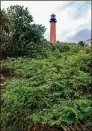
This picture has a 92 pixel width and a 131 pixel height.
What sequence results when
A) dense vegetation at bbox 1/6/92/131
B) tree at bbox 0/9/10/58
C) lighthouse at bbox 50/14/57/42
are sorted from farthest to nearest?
1. lighthouse at bbox 50/14/57/42
2. tree at bbox 0/9/10/58
3. dense vegetation at bbox 1/6/92/131

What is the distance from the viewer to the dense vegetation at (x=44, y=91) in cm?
720

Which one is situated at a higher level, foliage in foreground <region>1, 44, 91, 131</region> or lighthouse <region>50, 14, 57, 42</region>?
lighthouse <region>50, 14, 57, 42</region>

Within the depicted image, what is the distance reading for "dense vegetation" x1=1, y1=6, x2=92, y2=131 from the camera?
720 centimetres

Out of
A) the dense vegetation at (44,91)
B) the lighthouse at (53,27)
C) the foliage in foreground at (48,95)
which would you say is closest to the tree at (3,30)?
the dense vegetation at (44,91)

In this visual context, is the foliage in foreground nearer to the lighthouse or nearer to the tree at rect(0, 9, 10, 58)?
the tree at rect(0, 9, 10, 58)

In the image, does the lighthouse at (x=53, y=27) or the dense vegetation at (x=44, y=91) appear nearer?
the dense vegetation at (x=44, y=91)

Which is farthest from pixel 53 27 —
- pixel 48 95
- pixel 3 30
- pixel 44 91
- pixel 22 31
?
pixel 48 95

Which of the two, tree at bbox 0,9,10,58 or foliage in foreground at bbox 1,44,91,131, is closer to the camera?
foliage in foreground at bbox 1,44,91,131

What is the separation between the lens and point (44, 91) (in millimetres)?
8055

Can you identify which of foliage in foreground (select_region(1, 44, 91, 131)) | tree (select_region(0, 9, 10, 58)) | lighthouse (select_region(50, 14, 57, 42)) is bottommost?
foliage in foreground (select_region(1, 44, 91, 131))

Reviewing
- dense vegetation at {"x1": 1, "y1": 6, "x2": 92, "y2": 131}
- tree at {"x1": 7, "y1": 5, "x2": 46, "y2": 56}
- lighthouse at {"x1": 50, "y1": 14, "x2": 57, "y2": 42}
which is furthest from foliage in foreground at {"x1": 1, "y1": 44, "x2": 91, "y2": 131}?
lighthouse at {"x1": 50, "y1": 14, "x2": 57, "y2": 42}

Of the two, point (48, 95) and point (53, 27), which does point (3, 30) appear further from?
point (53, 27)

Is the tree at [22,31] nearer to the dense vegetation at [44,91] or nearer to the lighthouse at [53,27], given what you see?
the dense vegetation at [44,91]

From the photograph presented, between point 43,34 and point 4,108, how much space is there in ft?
18.6
